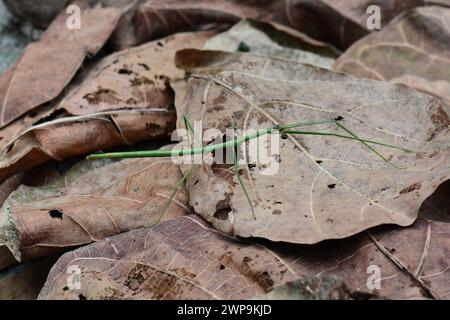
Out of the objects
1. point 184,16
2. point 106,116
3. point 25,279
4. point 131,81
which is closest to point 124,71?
point 131,81

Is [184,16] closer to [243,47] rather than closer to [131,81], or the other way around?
[243,47]

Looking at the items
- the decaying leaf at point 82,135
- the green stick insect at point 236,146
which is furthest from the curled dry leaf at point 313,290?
the decaying leaf at point 82,135

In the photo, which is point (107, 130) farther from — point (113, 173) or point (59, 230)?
point (59, 230)

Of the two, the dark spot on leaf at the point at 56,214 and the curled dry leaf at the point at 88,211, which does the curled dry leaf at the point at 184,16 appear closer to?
the curled dry leaf at the point at 88,211

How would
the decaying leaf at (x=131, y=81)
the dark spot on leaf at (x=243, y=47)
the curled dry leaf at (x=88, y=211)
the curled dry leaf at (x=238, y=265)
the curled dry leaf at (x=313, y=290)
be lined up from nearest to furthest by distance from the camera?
1. the curled dry leaf at (x=313, y=290)
2. the curled dry leaf at (x=238, y=265)
3. the curled dry leaf at (x=88, y=211)
4. the decaying leaf at (x=131, y=81)
5. the dark spot on leaf at (x=243, y=47)

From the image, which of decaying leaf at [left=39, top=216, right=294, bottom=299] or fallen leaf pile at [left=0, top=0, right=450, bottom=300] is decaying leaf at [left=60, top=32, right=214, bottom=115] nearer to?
fallen leaf pile at [left=0, top=0, right=450, bottom=300]
